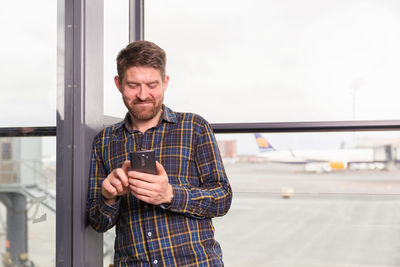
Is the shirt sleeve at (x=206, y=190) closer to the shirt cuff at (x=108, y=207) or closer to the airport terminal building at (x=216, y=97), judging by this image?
the shirt cuff at (x=108, y=207)

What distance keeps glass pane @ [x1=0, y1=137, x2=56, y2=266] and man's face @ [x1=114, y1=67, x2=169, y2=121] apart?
0.26 meters

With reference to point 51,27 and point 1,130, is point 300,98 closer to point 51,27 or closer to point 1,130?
point 51,27

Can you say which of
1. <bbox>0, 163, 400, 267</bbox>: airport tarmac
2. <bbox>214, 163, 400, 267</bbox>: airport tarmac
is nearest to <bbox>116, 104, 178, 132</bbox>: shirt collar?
<bbox>0, 163, 400, 267</bbox>: airport tarmac

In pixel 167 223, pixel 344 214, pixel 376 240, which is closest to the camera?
pixel 167 223

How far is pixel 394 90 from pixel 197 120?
1180 mm

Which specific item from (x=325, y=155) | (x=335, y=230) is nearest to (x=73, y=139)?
(x=325, y=155)

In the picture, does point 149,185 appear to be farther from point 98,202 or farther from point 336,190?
point 336,190

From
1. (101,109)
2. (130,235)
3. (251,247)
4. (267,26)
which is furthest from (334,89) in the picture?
(251,247)

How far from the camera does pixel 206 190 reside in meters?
1.12

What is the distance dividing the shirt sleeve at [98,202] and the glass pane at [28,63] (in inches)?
6.5

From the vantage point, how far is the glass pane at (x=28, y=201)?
1.00m

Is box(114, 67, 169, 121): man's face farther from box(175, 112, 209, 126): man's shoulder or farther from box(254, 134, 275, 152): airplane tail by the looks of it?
box(254, 134, 275, 152): airplane tail

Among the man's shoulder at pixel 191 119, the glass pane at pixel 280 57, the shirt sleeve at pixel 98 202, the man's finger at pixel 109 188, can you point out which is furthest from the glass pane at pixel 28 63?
the glass pane at pixel 280 57

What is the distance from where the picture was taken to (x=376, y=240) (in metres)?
3.00
